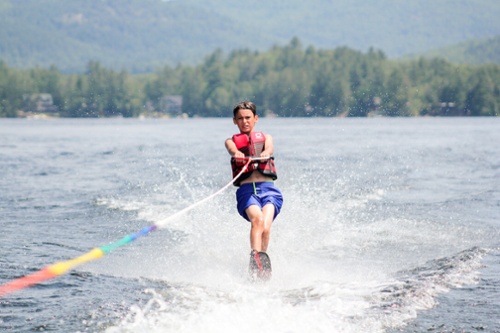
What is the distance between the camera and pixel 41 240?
377 inches

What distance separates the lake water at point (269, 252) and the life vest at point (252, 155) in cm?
95

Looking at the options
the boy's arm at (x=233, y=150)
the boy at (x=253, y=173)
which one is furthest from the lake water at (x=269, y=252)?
the boy's arm at (x=233, y=150)

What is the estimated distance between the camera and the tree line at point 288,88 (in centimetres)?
10450

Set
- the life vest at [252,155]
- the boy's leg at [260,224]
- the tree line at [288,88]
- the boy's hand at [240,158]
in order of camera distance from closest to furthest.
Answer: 1. the boy's leg at [260,224]
2. the boy's hand at [240,158]
3. the life vest at [252,155]
4. the tree line at [288,88]

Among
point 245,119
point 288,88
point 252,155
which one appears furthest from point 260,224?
point 288,88

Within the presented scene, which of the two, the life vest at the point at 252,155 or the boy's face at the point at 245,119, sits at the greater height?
the boy's face at the point at 245,119

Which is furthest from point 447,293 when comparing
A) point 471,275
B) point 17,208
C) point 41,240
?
point 17,208

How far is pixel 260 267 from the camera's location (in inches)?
277

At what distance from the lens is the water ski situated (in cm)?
703

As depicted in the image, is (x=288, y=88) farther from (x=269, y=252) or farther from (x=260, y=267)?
(x=260, y=267)

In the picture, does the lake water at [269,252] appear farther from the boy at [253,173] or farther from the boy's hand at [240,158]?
the boy's hand at [240,158]

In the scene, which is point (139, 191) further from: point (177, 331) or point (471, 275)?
point (177, 331)

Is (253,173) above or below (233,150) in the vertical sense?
below

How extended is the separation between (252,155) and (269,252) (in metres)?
1.42
